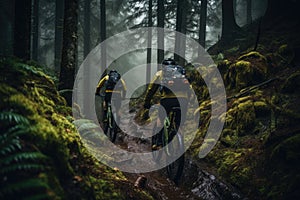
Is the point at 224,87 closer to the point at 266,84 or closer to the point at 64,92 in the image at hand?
the point at 266,84

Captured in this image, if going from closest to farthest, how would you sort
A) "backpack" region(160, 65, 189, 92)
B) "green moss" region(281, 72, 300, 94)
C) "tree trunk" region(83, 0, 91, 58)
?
"backpack" region(160, 65, 189, 92)
"green moss" region(281, 72, 300, 94)
"tree trunk" region(83, 0, 91, 58)

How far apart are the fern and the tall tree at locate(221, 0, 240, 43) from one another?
14541 millimetres

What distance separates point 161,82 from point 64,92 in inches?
140

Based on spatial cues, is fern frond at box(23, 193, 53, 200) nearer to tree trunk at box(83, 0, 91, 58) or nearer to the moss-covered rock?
the moss-covered rock

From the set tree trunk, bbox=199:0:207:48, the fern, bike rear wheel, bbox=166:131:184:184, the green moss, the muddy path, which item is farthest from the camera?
tree trunk, bbox=199:0:207:48

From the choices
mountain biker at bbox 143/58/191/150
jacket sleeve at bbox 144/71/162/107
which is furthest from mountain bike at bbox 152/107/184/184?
jacket sleeve at bbox 144/71/162/107

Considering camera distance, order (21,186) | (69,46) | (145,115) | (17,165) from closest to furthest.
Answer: (21,186) < (17,165) < (69,46) < (145,115)

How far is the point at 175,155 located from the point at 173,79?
2.07 m

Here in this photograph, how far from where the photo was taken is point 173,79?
618 cm

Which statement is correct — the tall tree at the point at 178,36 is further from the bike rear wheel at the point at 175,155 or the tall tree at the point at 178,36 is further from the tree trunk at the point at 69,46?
the bike rear wheel at the point at 175,155

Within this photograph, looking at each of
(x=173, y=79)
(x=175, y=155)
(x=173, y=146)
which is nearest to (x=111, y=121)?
(x=173, y=146)

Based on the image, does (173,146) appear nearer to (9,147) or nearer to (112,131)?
(112,131)

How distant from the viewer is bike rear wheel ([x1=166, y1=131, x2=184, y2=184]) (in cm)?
595

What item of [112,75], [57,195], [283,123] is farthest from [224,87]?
[57,195]
